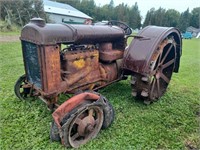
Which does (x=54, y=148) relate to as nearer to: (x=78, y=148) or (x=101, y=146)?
Result: (x=78, y=148)

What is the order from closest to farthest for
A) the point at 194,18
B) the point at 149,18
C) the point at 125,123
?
1. the point at 125,123
2. the point at 149,18
3. the point at 194,18

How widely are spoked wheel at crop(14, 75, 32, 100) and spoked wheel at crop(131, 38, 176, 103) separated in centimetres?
179

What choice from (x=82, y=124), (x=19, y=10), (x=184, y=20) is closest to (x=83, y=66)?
(x=82, y=124)

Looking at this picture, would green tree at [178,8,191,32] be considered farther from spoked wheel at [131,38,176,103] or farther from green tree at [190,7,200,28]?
spoked wheel at [131,38,176,103]

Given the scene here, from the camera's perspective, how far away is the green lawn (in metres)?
2.39

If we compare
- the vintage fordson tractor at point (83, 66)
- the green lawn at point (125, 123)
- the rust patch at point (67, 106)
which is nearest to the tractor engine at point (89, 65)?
the vintage fordson tractor at point (83, 66)

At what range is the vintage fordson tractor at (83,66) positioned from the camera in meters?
2.29

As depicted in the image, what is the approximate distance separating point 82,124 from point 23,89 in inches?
58.7

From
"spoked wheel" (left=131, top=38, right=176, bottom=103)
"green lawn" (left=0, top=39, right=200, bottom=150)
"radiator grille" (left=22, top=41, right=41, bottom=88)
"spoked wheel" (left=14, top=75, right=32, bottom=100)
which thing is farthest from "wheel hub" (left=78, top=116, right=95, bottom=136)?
"spoked wheel" (left=14, top=75, right=32, bottom=100)

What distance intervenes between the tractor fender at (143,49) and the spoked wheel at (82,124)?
996mm

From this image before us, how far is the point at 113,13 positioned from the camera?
46.6m

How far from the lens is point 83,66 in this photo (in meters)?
2.84

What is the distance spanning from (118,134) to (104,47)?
→ 1.39 m

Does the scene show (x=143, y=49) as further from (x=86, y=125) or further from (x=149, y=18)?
(x=149, y=18)
